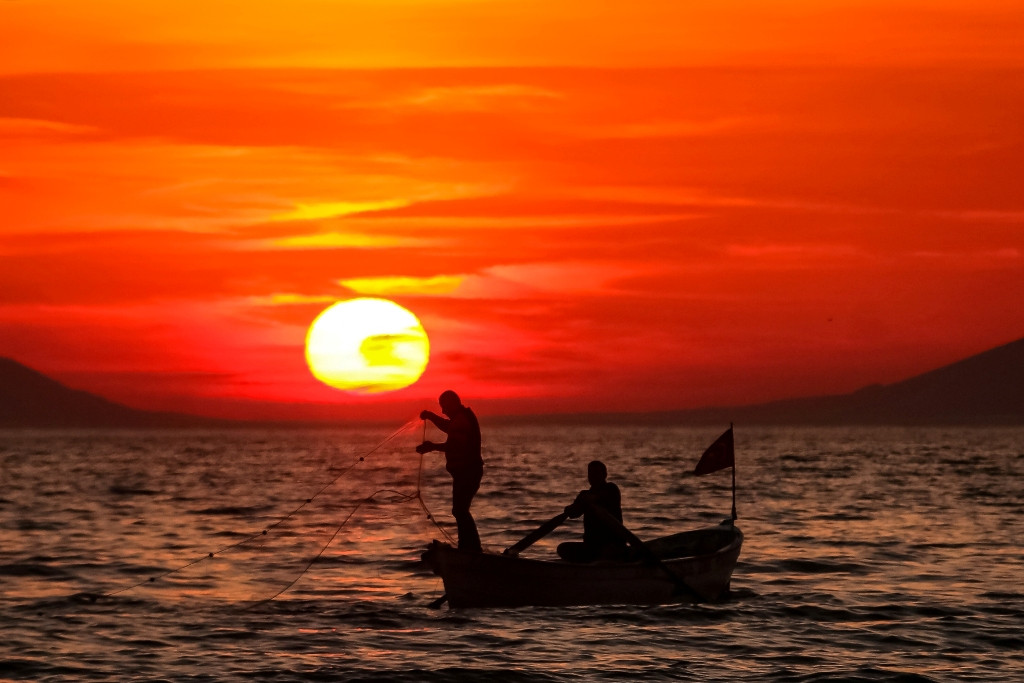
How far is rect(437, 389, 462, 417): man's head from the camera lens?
76.2 feet

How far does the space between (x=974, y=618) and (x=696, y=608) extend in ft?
15.5

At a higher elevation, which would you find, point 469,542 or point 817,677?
point 469,542

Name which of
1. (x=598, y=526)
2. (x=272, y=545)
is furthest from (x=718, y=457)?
(x=272, y=545)

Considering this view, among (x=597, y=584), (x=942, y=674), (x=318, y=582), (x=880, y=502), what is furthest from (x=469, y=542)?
(x=880, y=502)

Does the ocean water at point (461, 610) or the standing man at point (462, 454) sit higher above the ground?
the standing man at point (462, 454)

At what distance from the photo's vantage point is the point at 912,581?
1097 inches

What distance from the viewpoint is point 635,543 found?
23.8 meters

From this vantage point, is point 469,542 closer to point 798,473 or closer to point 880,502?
point 880,502

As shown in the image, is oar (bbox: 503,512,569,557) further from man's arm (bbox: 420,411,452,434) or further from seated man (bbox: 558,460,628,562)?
man's arm (bbox: 420,411,452,434)

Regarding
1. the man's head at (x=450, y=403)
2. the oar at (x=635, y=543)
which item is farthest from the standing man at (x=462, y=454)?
the oar at (x=635, y=543)

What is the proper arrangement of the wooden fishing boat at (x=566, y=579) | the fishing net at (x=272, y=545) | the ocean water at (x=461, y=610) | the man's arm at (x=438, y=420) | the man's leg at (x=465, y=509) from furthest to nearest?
the fishing net at (x=272, y=545)
the man's leg at (x=465, y=509)
the wooden fishing boat at (x=566, y=579)
the man's arm at (x=438, y=420)
the ocean water at (x=461, y=610)

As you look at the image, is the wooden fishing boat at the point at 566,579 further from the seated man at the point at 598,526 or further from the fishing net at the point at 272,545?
the fishing net at the point at 272,545

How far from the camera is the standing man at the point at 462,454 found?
2311 centimetres

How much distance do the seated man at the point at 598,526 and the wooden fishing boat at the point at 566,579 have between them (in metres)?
0.40
